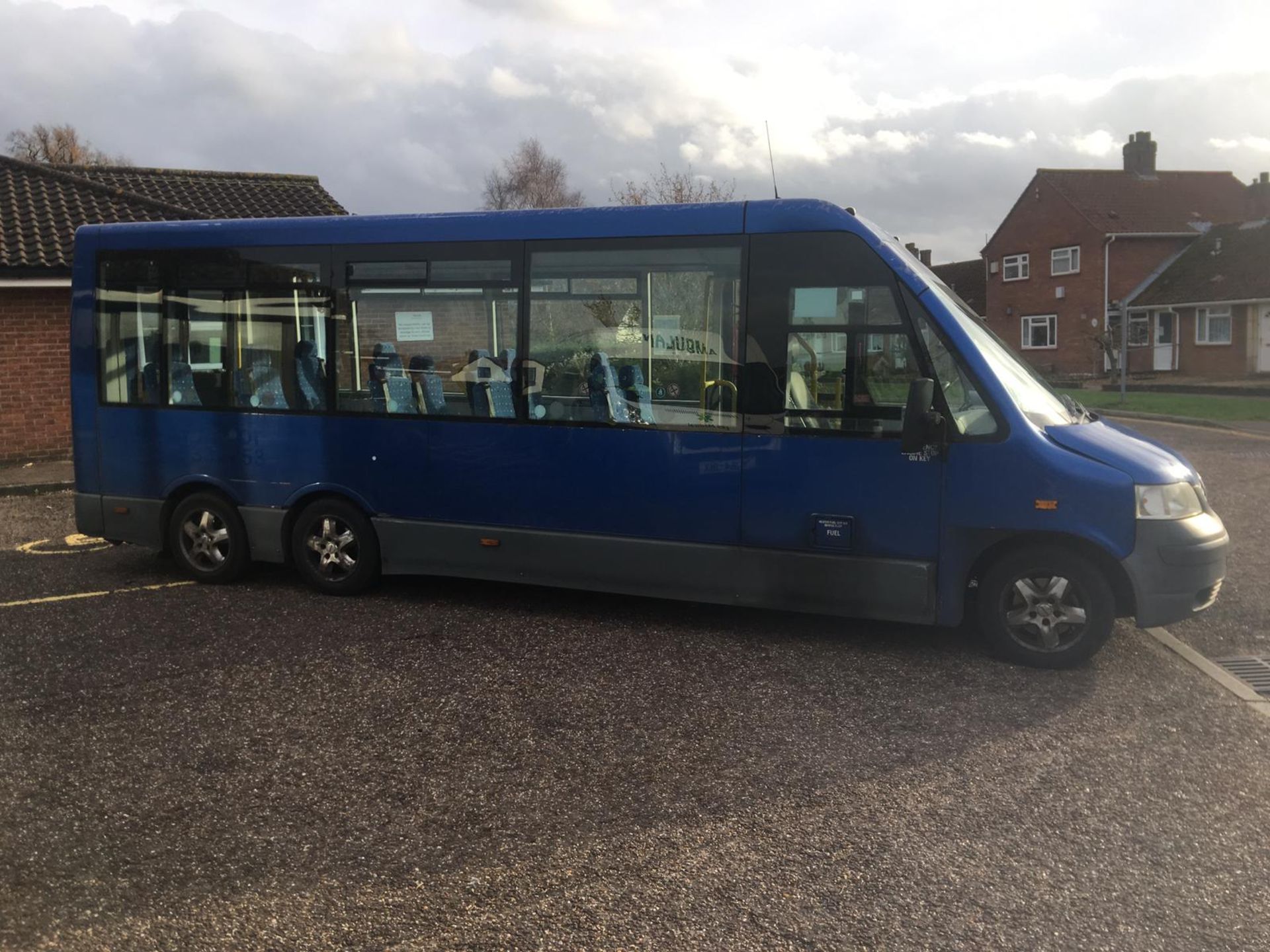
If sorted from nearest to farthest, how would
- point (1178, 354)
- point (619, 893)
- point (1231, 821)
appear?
point (619, 893)
point (1231, 821)
point (1178, 354)

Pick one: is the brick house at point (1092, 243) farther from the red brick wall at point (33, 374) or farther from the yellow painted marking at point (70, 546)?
the yellow painted marking at point (70, 546)

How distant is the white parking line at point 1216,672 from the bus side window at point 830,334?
222 centimetres

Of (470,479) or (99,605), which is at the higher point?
(470,479)

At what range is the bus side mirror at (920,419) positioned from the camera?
235 inches

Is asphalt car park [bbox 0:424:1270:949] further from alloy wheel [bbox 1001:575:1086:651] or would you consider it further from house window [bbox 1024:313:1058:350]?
house window [bbox 1024:313:1058:350]

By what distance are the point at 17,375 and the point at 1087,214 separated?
4104cm

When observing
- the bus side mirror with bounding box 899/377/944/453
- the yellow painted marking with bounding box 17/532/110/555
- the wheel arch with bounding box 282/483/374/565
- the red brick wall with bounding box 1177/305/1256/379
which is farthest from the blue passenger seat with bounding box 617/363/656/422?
the red brick wall with bounding box 1177/305/1256/379

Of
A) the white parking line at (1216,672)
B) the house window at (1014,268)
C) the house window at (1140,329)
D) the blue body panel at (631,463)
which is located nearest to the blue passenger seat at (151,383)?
the blue body panel at (631,463)

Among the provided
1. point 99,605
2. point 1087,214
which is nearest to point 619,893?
point 99,605

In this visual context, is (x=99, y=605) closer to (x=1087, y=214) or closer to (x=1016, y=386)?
(x=1016, y=386)

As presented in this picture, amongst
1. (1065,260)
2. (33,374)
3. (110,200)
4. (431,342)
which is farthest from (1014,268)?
(431,342)

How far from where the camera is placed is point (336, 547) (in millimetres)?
7938

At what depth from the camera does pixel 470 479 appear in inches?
294

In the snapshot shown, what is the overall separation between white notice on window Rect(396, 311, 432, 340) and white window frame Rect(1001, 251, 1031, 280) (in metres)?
45.4
